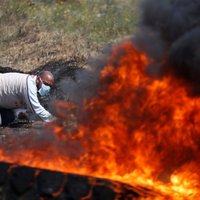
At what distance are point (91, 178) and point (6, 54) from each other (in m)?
11.3

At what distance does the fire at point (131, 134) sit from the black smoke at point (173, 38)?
5.2 inches

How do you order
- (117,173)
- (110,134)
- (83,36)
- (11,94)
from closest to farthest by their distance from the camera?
1. (117,173)
2. (110,134)
3. (11,94)
4. (83,36)

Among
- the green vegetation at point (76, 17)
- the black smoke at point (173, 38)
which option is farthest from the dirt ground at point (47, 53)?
the black smoke at point (173, 38)

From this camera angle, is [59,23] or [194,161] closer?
[194,161]

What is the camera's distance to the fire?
647cm

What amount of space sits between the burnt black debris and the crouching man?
4.39m

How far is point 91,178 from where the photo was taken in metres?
5.52

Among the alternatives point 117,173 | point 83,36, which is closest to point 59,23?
point 83,36

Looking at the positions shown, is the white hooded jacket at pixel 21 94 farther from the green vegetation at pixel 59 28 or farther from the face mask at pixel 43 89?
the green vegetation at pixel 59 28

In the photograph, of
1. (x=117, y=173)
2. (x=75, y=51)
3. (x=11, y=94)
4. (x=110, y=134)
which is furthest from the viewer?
(x=75, y=51)

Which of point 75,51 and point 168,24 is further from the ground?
point 168,24

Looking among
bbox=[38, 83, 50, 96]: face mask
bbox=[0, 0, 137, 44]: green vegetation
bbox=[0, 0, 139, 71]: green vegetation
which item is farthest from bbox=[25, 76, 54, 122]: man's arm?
bbox=[0, 0, 137, 44]: green vegetation

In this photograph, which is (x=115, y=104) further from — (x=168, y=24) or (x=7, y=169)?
(x=7, y=169)

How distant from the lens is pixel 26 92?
33.4 ft
